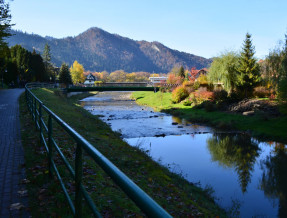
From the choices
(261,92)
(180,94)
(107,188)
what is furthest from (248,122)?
(107,188)

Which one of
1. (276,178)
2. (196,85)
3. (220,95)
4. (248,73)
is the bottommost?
(276,178)

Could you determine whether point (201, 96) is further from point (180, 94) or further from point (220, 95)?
point (180, 94)

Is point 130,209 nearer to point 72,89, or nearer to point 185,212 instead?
point 185,212

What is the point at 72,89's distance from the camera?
65.8 m

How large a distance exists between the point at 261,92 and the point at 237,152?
2533cm

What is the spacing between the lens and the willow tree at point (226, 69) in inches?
1585

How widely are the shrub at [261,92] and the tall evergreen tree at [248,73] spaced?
72cm

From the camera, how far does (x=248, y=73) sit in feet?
131

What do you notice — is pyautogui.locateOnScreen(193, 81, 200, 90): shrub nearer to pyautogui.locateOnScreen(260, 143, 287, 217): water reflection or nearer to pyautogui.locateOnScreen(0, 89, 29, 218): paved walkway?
pyautogui.locateOnScreen(260, 143, 287, 217): water reflection

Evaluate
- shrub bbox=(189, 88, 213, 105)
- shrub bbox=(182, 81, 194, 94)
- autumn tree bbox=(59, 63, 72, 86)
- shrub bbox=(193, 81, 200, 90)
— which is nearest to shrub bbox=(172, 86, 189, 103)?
shrub bbox=(182, 81, 194, 94)

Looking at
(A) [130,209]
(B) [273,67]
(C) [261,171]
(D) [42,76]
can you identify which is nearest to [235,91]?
(B) [273,67]

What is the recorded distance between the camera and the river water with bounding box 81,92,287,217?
995 cm

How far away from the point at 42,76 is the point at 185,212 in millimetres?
74254

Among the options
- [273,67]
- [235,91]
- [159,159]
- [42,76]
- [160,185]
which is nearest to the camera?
[160,185]
